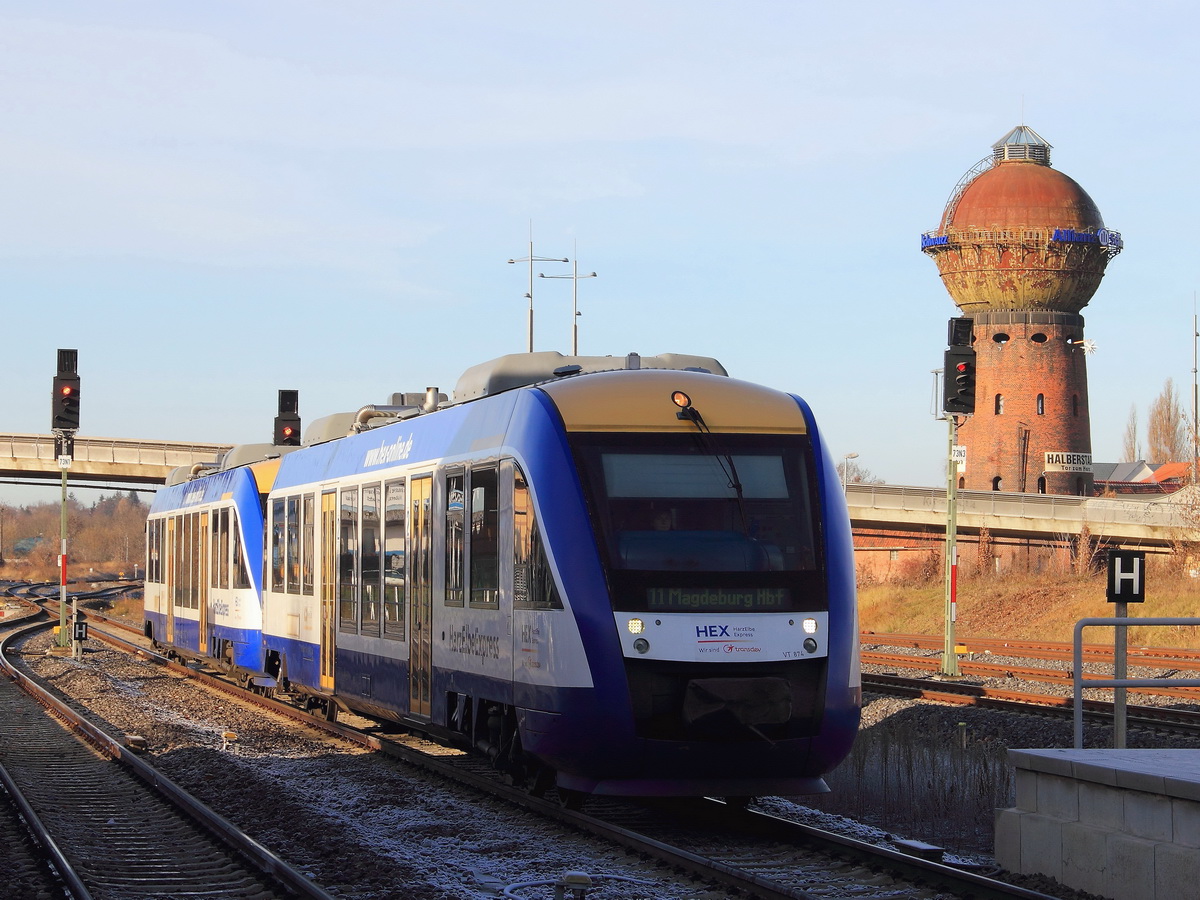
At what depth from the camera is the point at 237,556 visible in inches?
899

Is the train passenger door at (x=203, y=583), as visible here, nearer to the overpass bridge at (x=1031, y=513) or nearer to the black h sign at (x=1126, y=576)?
the black h sign at (x=1126, y=576)

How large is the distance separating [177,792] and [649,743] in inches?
168

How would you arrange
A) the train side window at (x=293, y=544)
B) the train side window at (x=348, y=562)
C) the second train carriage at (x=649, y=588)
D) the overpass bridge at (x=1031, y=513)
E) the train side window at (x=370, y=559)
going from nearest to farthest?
the second train carriage at (x=649, y=588), the train side window at (x=370, y=559), the train side window at (x=348, y=562), the train side window at (x=293, y=544), the overpass bridge at (x=1031, y=513)

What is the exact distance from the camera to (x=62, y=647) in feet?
110

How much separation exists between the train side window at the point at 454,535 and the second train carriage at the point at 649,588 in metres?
0.03

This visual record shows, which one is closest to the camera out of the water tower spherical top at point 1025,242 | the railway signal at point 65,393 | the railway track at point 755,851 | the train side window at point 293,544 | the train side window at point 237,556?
the railway track at point 755,851

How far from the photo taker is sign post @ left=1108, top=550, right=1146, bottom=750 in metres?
10.6

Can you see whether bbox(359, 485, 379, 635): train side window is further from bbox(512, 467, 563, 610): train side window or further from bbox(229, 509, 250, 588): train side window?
bbox(229, 509, 250, 588): train side window

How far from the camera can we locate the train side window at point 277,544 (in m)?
20.2

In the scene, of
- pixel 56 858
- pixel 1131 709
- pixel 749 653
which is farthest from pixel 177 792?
pixel 1131 709

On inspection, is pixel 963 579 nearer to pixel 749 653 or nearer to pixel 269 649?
pixel 269 649

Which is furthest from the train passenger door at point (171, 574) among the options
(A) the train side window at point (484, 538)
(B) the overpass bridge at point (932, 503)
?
(B) the overpass bridge at point (932, 503)

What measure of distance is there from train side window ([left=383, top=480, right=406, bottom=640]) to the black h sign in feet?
20.9

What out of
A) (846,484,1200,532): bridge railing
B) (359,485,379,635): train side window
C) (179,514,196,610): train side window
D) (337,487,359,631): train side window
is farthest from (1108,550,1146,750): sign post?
(846,484,1200,532): bridge railing
